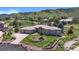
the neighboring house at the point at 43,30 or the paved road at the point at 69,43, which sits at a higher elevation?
the neighboring house at the point at 43,30

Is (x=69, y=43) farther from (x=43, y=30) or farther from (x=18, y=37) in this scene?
(x=18, y=37)

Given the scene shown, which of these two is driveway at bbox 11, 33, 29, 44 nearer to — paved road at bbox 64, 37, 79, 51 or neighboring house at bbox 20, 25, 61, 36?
neighboring house at bbox 20, 25, 61, 36

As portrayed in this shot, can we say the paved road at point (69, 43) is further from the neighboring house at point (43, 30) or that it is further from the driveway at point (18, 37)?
the driveway at point (18, 37)

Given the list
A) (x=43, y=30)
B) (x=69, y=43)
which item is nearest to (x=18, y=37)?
(x=43, y=30)

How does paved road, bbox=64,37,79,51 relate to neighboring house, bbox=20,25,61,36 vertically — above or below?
below

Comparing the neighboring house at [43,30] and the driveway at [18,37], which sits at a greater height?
the neighboring house at [43,30]

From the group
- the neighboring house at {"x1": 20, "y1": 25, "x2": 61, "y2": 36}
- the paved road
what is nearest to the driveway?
the neighboring house at {"x1": 20, "y1": 25, "x2": 61, "y2": 36}

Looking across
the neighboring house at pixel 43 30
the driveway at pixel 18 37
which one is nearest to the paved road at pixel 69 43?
the neighboring house at pixel 43 30
